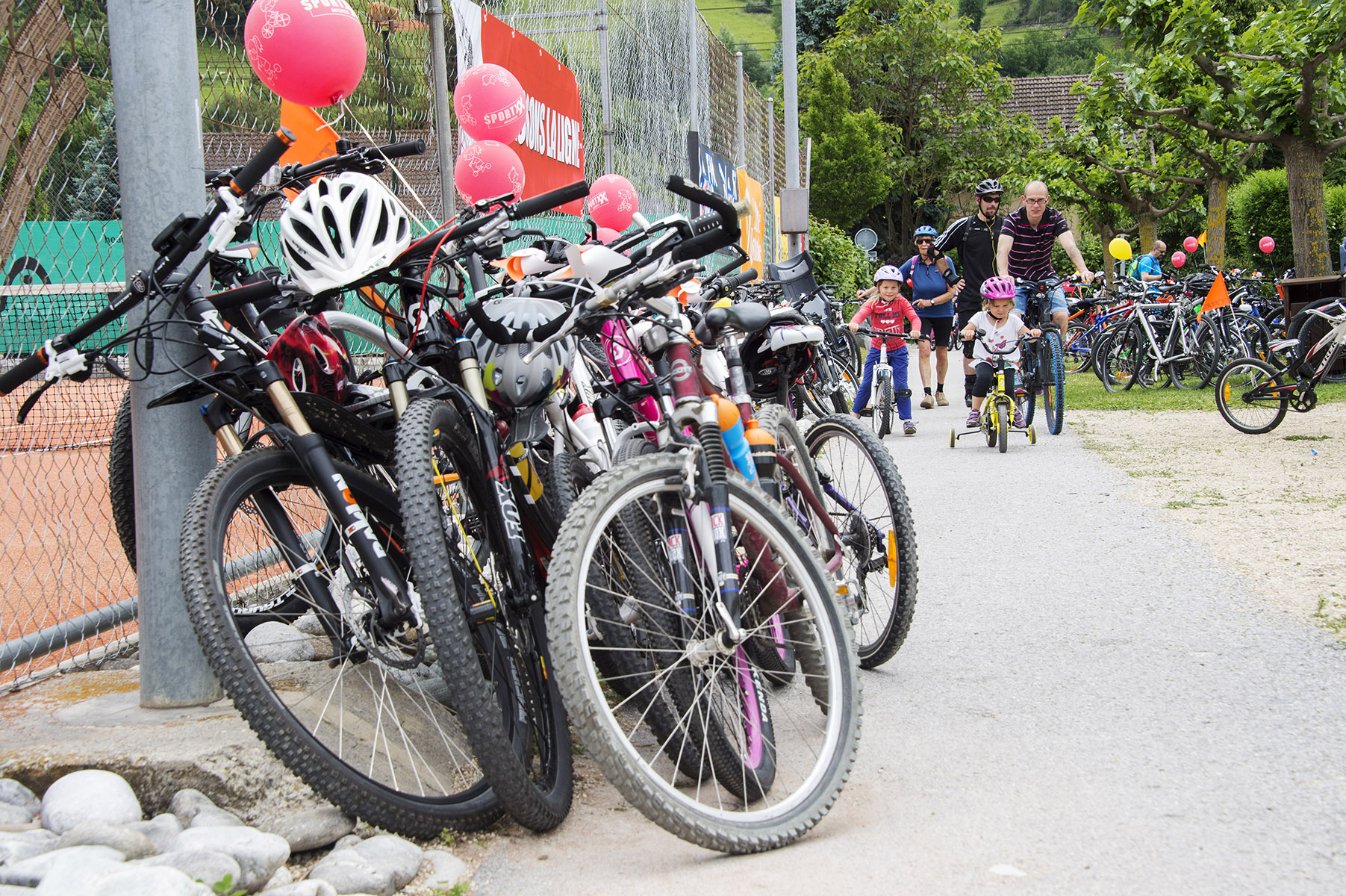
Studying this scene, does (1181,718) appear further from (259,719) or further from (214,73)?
(214,73)

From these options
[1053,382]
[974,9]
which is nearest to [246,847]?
[1053,382]

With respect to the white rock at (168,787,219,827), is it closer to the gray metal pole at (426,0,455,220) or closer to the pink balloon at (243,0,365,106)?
the pink balloon at (243,0,365,106)

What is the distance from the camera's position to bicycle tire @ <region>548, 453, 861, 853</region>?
7.50ft

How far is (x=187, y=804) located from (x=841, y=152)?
A: 42.5 m

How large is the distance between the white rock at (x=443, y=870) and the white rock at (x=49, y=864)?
596 millimetres

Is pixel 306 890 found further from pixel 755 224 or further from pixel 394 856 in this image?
pixel 755 224

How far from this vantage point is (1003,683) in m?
3.66

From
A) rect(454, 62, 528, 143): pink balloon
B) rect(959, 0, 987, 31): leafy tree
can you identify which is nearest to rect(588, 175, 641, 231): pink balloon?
rect(454, 62, 528, 143): pink balloon

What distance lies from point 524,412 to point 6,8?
1760 mm

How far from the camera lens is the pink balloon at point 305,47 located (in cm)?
425

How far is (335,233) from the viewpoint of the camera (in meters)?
2.62

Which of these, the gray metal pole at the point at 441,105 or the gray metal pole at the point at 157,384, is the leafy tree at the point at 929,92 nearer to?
the gray metal pole at the point at 441,105

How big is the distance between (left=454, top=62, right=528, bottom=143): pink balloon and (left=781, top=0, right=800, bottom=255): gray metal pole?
34.4ft

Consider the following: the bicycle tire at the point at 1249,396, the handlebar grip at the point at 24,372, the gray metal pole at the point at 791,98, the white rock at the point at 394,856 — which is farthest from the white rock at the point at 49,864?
the gray metal pole at the point at 791,98
